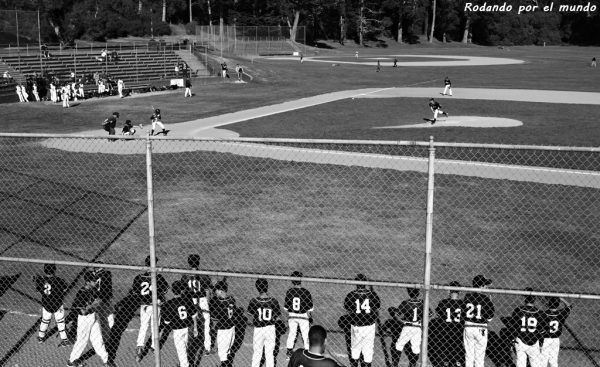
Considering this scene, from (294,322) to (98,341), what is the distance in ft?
9.08

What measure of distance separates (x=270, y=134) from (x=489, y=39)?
330 feet

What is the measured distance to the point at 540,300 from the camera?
34.4 ft

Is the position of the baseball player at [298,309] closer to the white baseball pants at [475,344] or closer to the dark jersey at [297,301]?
the dark jersey at [297,301]

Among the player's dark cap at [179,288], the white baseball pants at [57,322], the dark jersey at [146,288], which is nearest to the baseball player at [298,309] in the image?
the player's dark cap at [179,288]

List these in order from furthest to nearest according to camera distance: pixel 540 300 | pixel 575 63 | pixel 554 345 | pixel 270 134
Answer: pixel 575 63 < pixel 270 134 < pixel 540 300 < pixel 554 345

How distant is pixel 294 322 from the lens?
8.82m

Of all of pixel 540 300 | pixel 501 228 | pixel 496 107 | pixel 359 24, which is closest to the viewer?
pixel 540 300

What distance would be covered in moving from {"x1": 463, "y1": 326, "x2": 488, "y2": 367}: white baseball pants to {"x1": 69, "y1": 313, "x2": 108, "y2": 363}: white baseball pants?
16.4 feet

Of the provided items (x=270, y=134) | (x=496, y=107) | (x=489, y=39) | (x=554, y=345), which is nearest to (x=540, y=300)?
(x=554, y=345)

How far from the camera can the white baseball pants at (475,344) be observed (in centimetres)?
827

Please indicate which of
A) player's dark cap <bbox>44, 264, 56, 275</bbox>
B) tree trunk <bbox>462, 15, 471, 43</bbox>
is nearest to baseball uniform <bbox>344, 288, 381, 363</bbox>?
player's dark cap <bbox>44, 264, 56, 275</bbox>

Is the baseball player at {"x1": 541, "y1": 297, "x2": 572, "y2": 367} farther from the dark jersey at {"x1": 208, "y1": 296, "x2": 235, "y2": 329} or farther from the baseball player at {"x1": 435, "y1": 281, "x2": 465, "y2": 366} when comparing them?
the dark jersey at {"x1": 208, "y1": 296, "x2": 235, "y2": 329}

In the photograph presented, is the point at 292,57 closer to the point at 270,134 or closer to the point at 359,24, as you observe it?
the point at 359,24

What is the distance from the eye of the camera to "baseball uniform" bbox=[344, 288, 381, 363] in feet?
27.6
